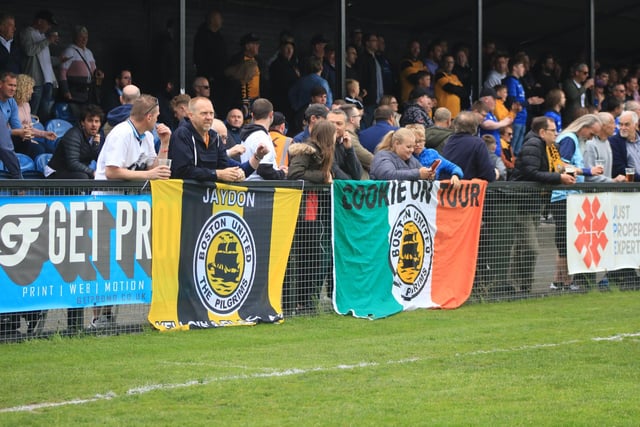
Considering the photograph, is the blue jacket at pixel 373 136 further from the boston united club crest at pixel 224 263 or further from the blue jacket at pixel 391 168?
the boston united club crest at pixel 224 263

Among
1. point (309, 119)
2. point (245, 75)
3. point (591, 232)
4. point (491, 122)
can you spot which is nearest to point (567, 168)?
point (591, 232)

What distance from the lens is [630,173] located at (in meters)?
14.6

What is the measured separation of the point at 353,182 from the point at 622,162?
18.2 ft

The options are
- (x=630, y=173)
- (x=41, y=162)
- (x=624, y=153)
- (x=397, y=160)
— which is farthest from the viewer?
(x=624, y=153)

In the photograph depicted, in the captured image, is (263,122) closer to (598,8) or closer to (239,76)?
(239,76)

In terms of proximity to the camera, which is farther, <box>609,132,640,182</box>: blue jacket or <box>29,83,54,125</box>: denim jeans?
<box>609,132,640,182</box>: blue jacket

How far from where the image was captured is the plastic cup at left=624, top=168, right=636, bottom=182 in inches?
573

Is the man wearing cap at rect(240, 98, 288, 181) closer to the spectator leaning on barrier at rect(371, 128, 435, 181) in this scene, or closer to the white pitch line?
the spectator leaning on barrier at rect(371, 128, 435, 181)

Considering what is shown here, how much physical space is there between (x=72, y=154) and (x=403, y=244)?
3.51 metres

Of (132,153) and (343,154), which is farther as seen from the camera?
(343,154)

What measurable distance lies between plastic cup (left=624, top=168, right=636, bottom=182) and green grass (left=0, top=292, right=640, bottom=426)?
382cm

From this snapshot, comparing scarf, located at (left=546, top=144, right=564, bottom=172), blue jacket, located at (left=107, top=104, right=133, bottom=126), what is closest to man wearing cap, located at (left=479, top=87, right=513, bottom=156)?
scarf, located at (left=546, top=144, right=564, bottom=172)

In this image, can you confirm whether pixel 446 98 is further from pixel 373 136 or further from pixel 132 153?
pixel 132 153

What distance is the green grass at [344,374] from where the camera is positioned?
21.1 feet
